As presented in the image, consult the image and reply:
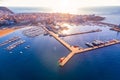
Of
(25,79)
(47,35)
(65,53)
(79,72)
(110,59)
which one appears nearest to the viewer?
(25,79)

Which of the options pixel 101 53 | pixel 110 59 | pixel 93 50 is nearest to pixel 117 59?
pixel 110 59

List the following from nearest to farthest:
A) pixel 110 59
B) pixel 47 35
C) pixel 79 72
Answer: pixel 79 72, pixel 110 59, pixel 47 35

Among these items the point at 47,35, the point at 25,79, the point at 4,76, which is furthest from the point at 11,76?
the point at 47,35

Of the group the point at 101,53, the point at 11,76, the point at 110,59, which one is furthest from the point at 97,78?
the point at 11,76

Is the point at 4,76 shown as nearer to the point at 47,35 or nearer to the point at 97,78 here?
the point at 97,78

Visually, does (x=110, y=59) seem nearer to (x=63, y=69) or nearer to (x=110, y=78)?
(x=110, y=78)

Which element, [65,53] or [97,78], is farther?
[65,53]

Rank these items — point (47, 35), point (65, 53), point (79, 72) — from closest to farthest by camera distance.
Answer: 1. point (79, 72)
2. point (65, 53)
3. point (47, 35)

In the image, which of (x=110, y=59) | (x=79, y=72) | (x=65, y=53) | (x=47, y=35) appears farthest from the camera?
(x=47, y=35)

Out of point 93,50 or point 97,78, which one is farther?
point 93,50
